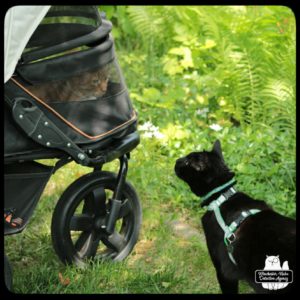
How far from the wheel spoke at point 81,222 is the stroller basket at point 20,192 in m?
0.29

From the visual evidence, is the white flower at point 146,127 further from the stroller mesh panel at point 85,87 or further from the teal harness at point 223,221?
the teal harness at point 223,221

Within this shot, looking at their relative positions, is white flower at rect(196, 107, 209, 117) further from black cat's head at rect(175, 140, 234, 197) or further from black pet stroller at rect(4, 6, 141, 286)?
black pet stroller at rect(4, 6, 141, 286)

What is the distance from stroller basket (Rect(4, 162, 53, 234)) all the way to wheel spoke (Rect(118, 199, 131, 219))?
56 centimetres

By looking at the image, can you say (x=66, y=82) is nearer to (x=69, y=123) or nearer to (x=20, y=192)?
(x=69, y=123)

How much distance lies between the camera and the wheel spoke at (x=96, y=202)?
11.2 feet

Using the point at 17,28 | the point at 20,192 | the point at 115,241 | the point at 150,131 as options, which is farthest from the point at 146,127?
the point at 17,28

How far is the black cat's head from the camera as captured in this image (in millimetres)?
3477

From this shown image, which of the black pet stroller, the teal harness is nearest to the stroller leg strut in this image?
the black pet stroller

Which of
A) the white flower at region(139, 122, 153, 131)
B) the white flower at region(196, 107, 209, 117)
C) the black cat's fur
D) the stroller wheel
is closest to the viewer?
the black cat's fur

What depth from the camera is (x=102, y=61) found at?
3.22 m

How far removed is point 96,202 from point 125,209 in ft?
0.75

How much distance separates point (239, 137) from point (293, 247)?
201 cm

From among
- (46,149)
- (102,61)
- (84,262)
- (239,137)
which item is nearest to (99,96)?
(102,61)
